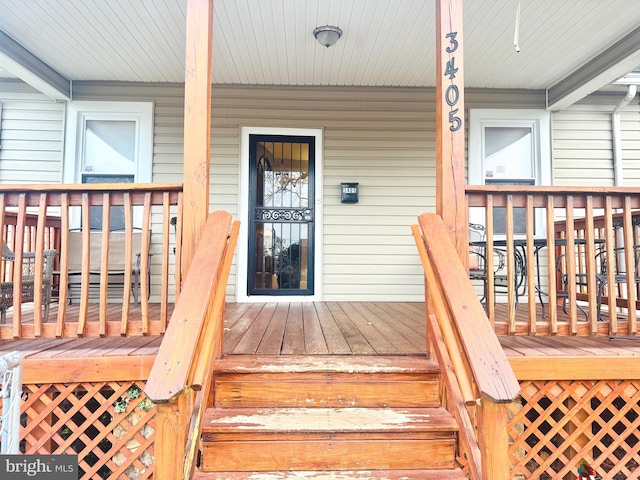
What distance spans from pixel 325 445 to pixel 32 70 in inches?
177

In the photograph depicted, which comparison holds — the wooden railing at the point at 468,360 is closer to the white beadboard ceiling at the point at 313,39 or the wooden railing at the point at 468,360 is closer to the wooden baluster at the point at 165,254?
the wooden baluster at the point at 165,254

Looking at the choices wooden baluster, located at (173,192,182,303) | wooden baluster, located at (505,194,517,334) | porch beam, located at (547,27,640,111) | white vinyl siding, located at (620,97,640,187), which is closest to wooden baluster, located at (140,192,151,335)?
wooden baluster, located at (173,192,182,303)

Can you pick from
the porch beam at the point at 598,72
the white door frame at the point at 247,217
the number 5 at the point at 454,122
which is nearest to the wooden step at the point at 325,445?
the number 5 at the point at 454,122

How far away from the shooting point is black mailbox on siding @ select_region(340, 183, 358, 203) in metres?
4.54

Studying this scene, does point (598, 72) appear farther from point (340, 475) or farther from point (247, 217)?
point (340, 475)

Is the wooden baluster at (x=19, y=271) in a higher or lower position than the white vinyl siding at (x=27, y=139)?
lower

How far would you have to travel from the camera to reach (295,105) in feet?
15.1

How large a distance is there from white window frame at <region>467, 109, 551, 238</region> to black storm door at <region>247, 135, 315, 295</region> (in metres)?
1.97

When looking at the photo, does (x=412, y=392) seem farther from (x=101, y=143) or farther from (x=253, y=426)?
(x=101, y=143)

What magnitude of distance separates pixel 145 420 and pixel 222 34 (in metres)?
3.29

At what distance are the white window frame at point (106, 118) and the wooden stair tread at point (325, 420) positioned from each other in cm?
336

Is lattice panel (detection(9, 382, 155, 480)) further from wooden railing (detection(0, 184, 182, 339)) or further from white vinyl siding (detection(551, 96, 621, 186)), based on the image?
white vinyl siding (detection(551, 96, 621, 186))

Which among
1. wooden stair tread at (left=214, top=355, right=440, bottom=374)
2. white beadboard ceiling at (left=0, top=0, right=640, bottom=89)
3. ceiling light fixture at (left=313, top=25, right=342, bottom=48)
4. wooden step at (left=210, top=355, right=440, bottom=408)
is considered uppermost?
white beadboard ceiling at (left=0, top=0, right=640, bottom=89)

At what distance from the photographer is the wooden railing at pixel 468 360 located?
1.34 meters
